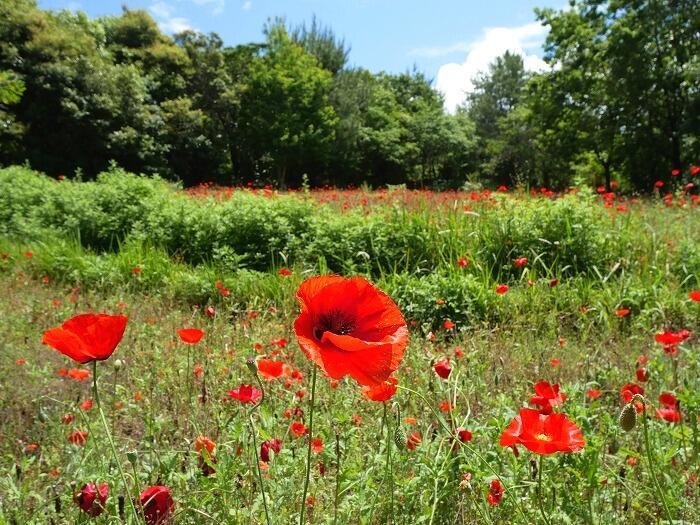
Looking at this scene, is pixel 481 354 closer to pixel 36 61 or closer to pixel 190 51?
pixel 36 61

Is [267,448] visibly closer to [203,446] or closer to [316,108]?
[203,446]

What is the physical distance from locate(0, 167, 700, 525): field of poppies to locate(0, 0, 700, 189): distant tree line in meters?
8.61

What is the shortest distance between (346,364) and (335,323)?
11 centimetres

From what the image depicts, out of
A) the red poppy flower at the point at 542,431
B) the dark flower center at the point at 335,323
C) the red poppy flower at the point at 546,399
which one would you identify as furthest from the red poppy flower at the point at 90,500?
the red poppy flower at the point at 546,399

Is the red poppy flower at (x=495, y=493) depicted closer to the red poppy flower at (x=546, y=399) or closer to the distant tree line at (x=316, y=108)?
the red poppy flower at (x=546, y=399)

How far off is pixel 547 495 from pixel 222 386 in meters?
1.53

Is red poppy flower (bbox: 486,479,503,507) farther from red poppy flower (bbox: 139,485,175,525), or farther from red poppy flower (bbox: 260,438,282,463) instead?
red poppy flower (bbox: 139,485,175,525)

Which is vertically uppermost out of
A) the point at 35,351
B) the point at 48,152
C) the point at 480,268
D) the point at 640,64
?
the point at 640,64

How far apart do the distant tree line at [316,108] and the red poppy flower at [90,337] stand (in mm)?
13363

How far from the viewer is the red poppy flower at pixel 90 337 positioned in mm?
871

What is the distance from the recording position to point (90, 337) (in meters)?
0.87

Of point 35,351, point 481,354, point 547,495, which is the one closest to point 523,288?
point 481,354

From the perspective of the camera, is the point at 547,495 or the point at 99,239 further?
the point at 99,239

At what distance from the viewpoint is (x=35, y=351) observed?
10.5 ft
